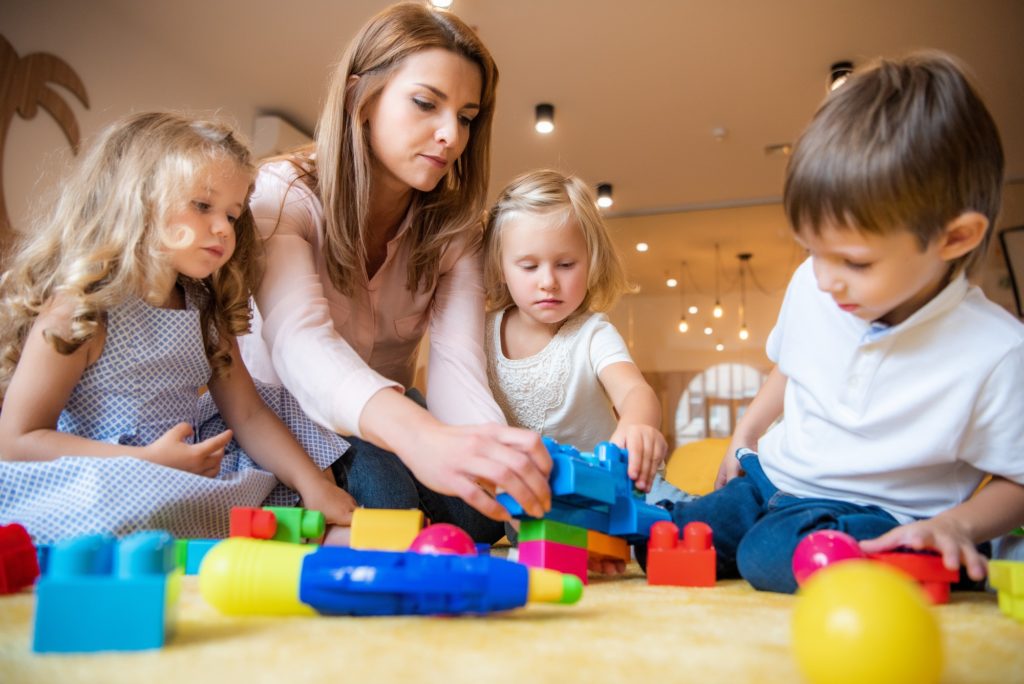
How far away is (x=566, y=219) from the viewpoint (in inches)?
55.6

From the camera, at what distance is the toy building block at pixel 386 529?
0.89m

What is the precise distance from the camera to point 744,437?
1.24 m

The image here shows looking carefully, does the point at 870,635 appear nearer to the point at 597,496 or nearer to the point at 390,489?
the point at 597,496

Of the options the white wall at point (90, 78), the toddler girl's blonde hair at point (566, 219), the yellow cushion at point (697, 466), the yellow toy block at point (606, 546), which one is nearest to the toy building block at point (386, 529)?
the yellow toy block at point (606, 546)

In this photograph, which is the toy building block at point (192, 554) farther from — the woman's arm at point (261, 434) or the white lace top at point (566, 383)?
the white lace top at point (566, 383)

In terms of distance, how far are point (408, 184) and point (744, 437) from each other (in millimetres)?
669

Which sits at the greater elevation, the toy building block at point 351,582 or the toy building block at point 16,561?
the toy building block at point 351,582

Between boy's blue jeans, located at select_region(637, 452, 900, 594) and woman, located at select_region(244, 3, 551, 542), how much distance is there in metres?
0.31

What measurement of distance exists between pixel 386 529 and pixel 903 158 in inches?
25.8

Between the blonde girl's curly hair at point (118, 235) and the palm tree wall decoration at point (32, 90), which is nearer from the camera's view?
the blonde girl's curly hair at point (118, 235)

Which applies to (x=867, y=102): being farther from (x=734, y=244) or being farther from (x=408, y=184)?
(x=734, y=244)

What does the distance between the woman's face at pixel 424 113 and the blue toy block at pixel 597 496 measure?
534mm

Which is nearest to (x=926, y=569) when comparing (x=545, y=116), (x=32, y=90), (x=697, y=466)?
(x=697, y=466)

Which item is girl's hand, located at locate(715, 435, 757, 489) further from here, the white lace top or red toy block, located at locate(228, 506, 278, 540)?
red toy block, located at locate(228, 506, 278, 540)
